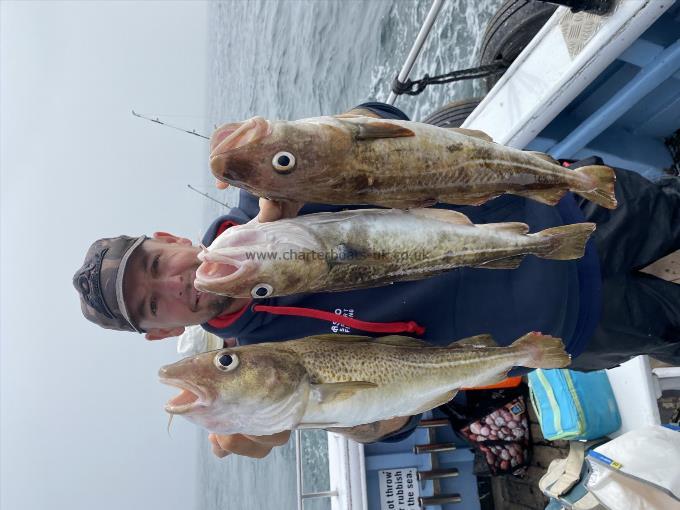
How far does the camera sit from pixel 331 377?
88.4 inches

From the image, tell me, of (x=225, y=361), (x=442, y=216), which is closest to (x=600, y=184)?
(x=442, y=216)

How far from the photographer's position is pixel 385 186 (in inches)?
81.4

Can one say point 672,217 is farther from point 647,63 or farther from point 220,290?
point 220,290

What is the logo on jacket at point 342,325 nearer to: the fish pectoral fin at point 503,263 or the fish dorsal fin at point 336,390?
the fish dorsal fin at point 336,390

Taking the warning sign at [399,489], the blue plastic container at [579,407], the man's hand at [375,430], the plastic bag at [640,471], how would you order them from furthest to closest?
the warning sign at [399,489], the blue plastic container at [579,407], the plastic bag at [640,471], the man's hand at [375,430]

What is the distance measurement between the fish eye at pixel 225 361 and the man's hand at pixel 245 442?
2.05 ft

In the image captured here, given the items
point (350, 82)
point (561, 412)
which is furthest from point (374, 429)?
point (350, 82)

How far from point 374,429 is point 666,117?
344cm

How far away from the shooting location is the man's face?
8.45ft

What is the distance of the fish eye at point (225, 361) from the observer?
2.12 m

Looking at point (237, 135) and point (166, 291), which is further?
point (166, 291)

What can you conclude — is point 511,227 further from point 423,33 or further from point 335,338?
point 423,33

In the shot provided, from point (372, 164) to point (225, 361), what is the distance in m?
1.01

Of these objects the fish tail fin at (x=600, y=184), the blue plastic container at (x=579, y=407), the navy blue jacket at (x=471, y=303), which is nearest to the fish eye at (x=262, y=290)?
the navy blue jacket at (x=471, y=303)
